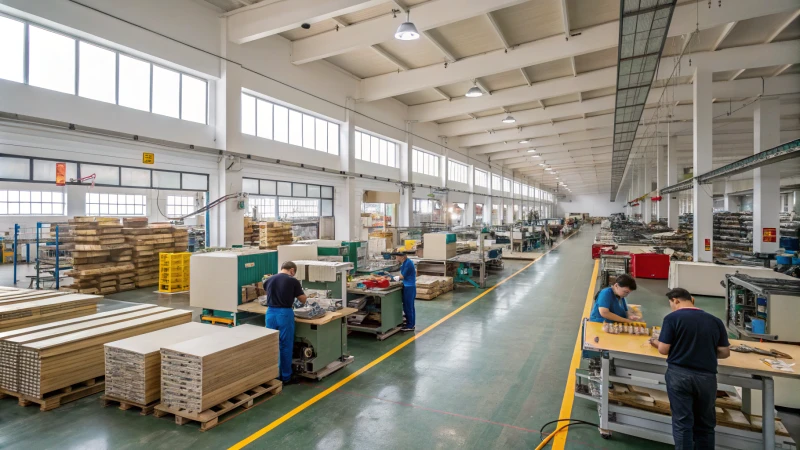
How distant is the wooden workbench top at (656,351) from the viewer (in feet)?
11.4

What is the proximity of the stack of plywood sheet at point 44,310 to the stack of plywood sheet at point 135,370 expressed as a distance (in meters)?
2.21

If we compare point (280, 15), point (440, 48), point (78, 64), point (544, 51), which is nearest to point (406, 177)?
point (440, 48)

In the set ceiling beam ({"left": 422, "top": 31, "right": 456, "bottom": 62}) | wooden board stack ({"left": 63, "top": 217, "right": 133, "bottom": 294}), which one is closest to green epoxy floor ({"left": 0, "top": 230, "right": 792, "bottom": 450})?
wooden board stack ({"left": 63, "top": 217, "right": 133, "bottom": 294})

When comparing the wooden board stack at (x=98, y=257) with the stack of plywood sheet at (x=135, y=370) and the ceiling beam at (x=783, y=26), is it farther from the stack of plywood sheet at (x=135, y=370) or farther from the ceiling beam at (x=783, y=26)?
the ceiling beam at (x=783, y=26)

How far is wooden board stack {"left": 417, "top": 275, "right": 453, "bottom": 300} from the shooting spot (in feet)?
34.6

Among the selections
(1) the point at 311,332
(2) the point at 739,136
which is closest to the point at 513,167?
(2) the point at 739,136

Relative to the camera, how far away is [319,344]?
5.46m

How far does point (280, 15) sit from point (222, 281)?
25.8ft

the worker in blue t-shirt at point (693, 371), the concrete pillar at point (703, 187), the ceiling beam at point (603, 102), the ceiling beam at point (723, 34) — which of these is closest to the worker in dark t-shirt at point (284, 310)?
the worker in blue t-shirt at point (693, 371)

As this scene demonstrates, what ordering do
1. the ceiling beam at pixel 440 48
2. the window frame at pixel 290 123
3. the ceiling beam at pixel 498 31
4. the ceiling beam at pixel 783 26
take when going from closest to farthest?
1. the ceiling beam at pixel 783 26
2. the ceiling beam at pixel 498 31
3. the ceiling beam at pixel 440 48
4. the window frame at pixel 290 123

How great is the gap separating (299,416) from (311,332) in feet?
4.01

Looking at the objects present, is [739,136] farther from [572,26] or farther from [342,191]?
[342,191]

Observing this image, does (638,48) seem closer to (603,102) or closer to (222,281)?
(222,281)

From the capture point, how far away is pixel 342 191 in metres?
16.8
